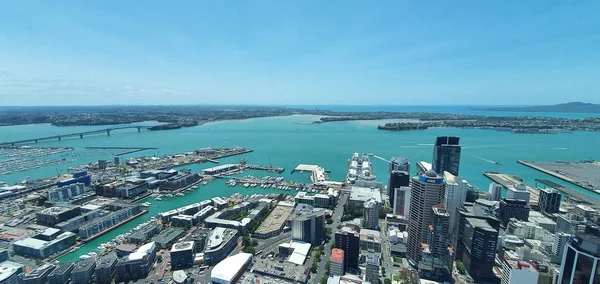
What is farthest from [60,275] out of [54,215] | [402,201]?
[402,201]

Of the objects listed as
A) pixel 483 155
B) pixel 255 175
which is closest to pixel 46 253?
pixel 255 175

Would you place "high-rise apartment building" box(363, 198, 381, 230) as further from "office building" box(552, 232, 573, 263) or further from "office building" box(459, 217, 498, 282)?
"office building" box(552, 232, 573, 263)

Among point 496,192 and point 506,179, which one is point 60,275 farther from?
point 506,179

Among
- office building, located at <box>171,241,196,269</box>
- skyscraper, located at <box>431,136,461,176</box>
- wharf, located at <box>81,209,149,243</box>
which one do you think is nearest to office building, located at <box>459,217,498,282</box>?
skyscraper, located at <box>431,136,461,176</box>

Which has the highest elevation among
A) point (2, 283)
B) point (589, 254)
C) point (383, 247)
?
point (589, 254)

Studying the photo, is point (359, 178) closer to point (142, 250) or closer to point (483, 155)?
point (142, 250)

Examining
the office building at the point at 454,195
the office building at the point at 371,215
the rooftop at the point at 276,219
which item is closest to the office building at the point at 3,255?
the rooftop at the point at 276,219
